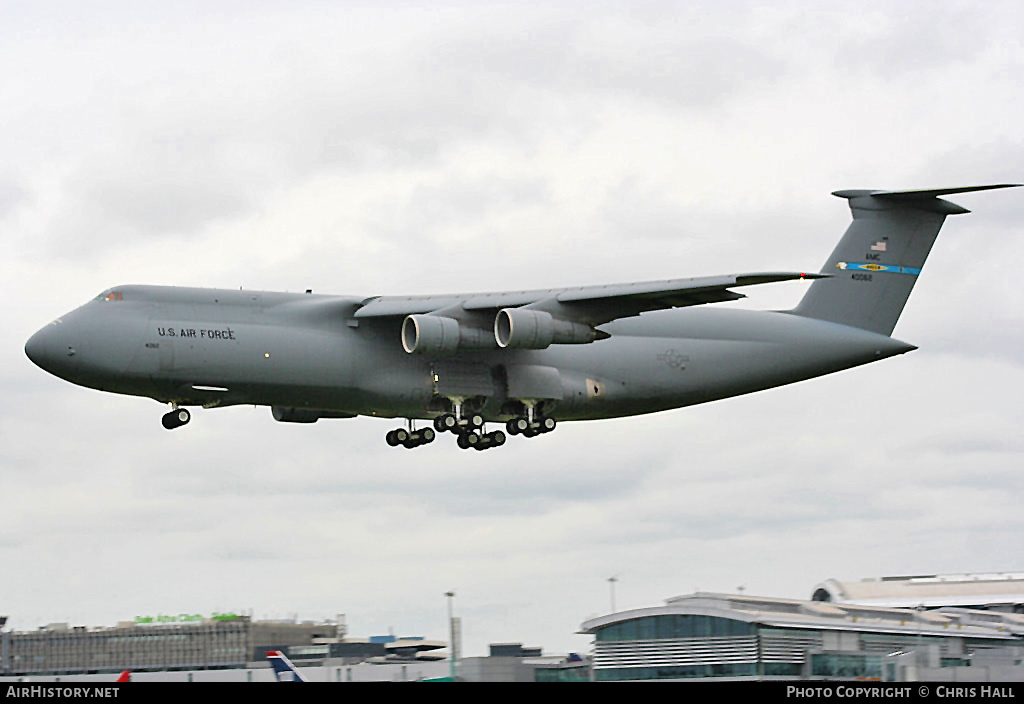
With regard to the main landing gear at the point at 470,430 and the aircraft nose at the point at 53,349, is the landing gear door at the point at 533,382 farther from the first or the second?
the aircraft nose at the point at 53,349

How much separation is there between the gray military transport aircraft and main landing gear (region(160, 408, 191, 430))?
0.09 ft

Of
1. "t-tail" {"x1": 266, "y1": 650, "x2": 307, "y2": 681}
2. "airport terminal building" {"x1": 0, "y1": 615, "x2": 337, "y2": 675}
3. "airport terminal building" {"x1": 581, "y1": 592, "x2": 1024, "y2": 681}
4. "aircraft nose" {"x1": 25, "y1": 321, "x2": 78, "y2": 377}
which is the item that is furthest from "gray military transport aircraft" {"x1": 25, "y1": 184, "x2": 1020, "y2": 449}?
"t-tail" {"x1": 266, "y1": 650, "x2": 307, "y2": 681}

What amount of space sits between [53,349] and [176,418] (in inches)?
104

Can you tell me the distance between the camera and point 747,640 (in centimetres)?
2389

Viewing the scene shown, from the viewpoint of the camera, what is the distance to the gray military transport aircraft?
25719 millimetres

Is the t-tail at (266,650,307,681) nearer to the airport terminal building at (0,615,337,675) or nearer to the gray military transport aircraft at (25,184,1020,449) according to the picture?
the airport terminal building at (0,615,337,675)

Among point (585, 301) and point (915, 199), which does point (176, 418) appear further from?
point (915, 199)

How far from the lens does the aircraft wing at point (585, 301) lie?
26797mm

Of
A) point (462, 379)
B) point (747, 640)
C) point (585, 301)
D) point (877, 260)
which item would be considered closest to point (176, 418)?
point (462, 379)

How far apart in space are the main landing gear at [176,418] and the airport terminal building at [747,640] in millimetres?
8366

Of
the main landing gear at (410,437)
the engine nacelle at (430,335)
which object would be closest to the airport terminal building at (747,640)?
the main landing gear at (410,437)

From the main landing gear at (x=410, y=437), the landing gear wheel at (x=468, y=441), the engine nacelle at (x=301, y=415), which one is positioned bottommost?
the landing gear wheel at (x=468, y=441)
